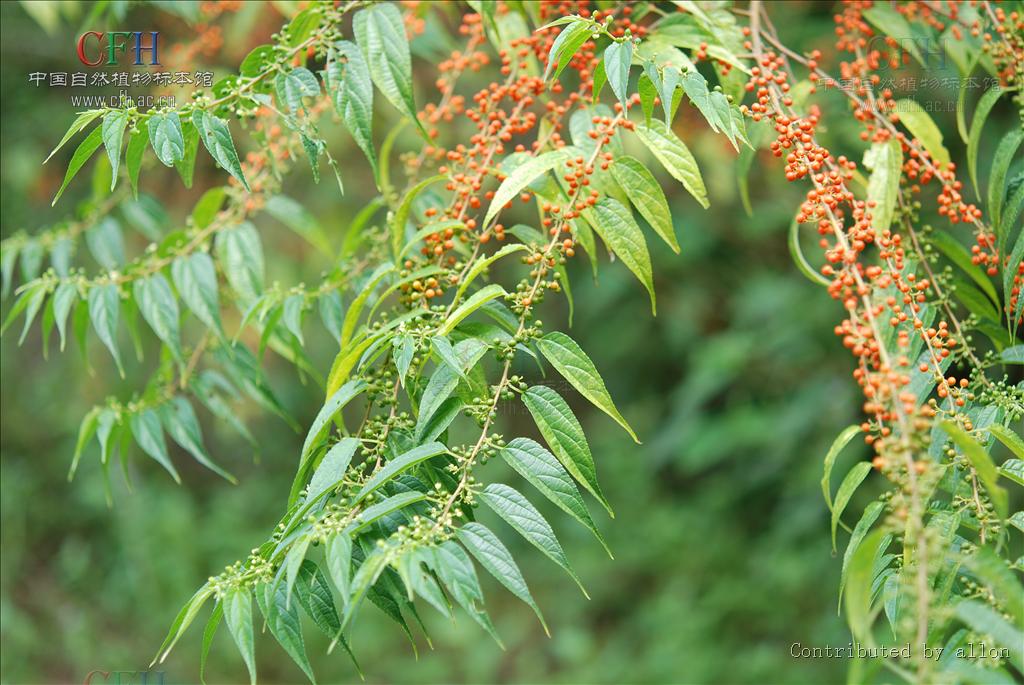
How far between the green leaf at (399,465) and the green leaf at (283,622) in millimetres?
160

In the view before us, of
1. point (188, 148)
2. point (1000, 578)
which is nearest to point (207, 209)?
point (188, 148)

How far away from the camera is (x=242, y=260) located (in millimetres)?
2025

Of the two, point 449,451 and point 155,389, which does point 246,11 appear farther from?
point 449,451

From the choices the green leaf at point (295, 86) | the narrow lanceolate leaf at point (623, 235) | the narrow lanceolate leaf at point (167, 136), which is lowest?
the narrow lanceolate leaf at point (623, 235)

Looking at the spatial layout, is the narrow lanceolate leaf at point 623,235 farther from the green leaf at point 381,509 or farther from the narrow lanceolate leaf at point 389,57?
the green leaf at point 381,509

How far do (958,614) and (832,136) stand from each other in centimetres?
266

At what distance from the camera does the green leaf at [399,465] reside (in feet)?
3.83

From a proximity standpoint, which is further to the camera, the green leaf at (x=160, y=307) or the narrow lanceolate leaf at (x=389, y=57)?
the green leaf at (x=160, y=307)

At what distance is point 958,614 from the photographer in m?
1.01

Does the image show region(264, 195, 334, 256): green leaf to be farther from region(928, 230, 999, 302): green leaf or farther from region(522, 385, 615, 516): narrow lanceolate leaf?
region(928, 230, 999, 302): green leaf

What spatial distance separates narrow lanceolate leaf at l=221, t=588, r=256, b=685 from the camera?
44.2 inches

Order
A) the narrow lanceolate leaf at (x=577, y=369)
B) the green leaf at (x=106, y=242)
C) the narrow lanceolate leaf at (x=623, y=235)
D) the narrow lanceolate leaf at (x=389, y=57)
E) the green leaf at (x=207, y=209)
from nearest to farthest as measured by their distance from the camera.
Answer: the narrow lanceolate leaf at (x=577, y=369)
the narrow lanceolate leaf at (x=623, y=235)
the narrow lanceolate leaf at (x=389, y=57)
the green leaf at (x=207, y=209)
the green leaf at (x=106, y=242)

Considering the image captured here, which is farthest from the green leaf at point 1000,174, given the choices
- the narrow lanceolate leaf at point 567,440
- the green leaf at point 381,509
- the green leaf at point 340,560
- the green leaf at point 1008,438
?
the green leaf at point 340,560

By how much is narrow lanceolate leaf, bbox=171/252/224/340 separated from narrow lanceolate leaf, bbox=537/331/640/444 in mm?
833
